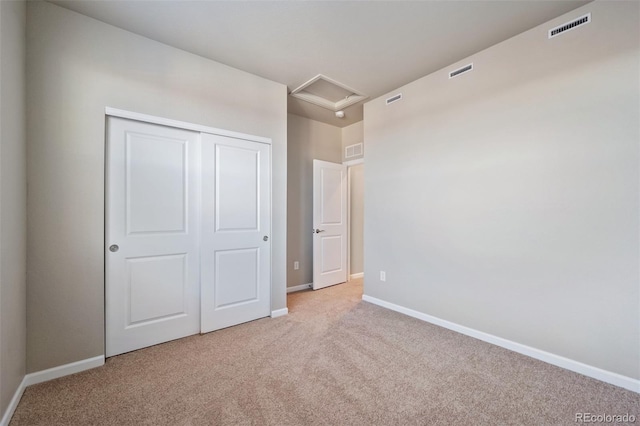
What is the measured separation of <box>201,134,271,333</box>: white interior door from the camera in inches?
109

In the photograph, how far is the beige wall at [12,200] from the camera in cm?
157

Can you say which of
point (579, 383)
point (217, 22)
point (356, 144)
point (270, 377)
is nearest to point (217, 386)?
point (270, 377)

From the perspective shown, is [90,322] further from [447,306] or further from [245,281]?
[447,306]

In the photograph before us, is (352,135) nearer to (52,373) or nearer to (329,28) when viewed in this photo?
(329,28)

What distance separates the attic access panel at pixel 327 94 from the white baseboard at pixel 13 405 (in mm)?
3571

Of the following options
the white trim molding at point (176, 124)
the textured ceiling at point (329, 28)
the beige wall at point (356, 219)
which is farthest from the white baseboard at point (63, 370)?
the beige wall at point (356, 219)

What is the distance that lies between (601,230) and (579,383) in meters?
1.12

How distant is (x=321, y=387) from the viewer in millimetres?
1882

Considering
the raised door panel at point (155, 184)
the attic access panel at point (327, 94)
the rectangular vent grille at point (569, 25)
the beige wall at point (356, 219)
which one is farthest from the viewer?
the beige wall at point (356, 219)

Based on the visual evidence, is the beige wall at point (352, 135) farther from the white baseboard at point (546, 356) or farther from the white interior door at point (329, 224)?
the white baseboard at point (546, 356)

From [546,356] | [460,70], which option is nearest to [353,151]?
[460,70]

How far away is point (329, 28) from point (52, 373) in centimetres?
347

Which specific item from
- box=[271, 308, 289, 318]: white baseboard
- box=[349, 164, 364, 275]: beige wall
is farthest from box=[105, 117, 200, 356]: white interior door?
box=[349, 164, 364, 275]: beige wall

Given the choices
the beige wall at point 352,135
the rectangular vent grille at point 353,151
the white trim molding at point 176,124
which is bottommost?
the white trim molding at point 176,124
